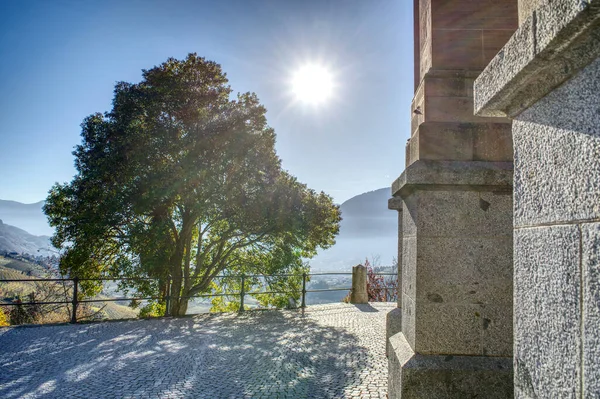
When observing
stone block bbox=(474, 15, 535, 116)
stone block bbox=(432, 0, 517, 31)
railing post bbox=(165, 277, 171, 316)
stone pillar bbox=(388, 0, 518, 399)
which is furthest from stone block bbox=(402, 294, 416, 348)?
railing post bbox=(165, 277, 171, 316)

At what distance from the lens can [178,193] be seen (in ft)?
33.6

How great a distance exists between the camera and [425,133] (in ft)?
9.46

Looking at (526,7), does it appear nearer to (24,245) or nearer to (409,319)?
(409,319)

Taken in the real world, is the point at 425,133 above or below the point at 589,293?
above

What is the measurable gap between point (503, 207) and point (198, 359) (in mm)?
5095

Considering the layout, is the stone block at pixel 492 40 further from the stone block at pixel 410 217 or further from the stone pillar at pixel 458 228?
the stone block at pixel 410 217

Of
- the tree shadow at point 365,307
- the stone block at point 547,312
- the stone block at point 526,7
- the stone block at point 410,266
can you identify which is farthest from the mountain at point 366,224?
the stone block at point 547,312

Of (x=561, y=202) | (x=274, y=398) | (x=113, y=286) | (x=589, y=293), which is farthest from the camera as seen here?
(x=113, y=286)

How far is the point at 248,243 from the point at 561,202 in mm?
10599

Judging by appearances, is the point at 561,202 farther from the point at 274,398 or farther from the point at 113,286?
the point at 113,286

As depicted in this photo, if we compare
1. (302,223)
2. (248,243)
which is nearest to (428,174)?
(302,223)

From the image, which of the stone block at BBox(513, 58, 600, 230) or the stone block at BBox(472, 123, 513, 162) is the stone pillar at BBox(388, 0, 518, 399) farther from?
the stone block at BBox(513, 58, 600, 230)

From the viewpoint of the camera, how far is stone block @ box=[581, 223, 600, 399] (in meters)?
0.90

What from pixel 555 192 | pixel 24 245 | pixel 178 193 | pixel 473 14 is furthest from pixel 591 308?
pixel 24 245
